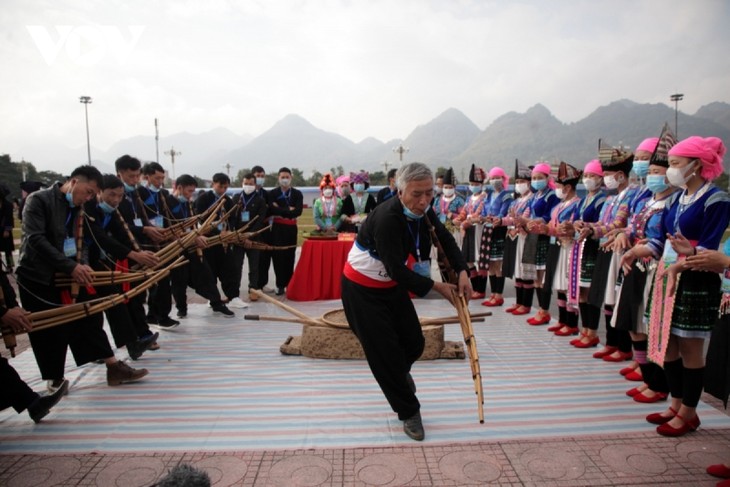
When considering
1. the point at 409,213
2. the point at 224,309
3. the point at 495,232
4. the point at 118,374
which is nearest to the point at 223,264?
the point at 224,309

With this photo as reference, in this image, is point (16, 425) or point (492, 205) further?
point (492, 205)

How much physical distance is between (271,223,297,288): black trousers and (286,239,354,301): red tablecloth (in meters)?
0.47

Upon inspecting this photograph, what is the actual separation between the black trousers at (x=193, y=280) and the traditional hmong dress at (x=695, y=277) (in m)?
4.84

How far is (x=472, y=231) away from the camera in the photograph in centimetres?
697

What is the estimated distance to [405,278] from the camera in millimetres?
2662

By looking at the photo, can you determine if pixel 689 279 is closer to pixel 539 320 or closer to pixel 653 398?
pixel 653 398

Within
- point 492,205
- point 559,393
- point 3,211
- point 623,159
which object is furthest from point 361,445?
point 3,211

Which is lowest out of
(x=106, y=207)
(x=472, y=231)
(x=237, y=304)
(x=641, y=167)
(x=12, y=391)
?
(x=237, y=304)

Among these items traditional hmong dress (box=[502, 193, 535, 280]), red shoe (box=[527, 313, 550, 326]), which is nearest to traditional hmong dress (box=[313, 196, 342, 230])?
traditional hmong dress (box=[502, 193, 535, 280])

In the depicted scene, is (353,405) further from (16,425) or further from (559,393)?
(16,425)

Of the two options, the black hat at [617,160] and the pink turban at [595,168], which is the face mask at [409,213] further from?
the pink turban at [595,168]

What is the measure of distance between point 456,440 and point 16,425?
2868mm

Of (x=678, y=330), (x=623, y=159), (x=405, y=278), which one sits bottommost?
(x=678, y=330)

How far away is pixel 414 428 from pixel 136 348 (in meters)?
2.77
